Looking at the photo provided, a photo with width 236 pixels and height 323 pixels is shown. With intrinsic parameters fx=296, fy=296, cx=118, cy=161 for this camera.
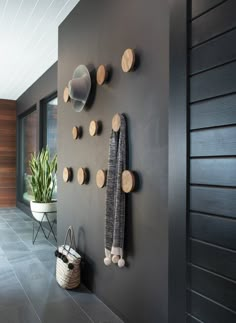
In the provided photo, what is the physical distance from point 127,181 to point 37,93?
3.97 m

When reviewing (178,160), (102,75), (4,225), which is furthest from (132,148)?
(4,225)

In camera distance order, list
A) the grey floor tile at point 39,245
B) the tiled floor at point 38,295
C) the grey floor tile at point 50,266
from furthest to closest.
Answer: the grey floor tile at point 39,245 → the grey floor tile at point 50,266 → the tiled floor at point 38,295

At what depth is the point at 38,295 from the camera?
2.36 metres

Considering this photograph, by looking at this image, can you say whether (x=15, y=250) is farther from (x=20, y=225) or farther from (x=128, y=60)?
(x=128, y=60)

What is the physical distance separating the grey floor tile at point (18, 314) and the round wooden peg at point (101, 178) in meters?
1.00

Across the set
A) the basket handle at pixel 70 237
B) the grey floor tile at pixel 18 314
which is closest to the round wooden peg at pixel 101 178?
the basket handle at pixel 70 237

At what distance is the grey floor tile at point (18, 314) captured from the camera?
6.52 feet

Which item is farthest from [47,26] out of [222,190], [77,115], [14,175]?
[14,175]

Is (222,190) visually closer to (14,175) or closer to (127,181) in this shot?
(127,181)

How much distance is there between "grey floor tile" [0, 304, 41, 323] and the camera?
1986mm

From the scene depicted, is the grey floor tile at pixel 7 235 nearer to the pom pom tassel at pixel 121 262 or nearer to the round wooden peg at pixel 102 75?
the pom pom tassel at pixel 121 262

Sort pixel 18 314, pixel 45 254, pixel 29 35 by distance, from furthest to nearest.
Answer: pixel 45 254 < pixel 29 35 < pixel 18 314

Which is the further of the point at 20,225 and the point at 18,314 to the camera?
the point at 20,225

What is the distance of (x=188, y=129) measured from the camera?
1.04 meters
